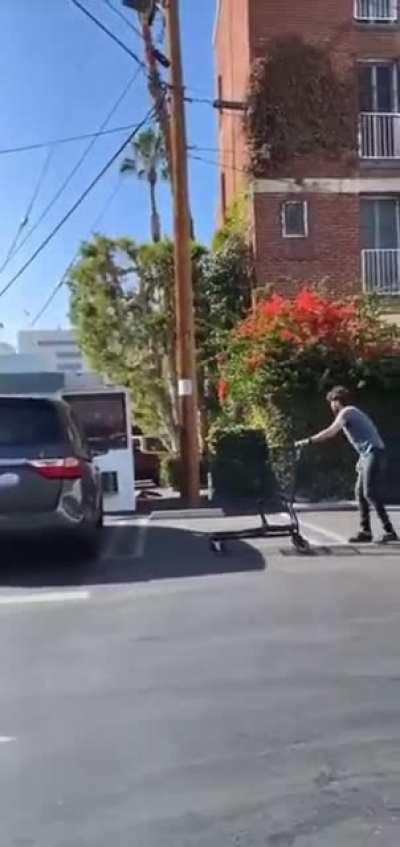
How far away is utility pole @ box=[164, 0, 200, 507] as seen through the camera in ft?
59.3

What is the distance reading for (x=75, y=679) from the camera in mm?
6949

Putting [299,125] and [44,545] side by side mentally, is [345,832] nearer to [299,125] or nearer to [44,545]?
[44,545]

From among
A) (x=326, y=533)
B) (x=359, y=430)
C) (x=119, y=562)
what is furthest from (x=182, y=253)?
(x=119, y=562)

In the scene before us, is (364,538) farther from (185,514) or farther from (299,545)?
(185,514)

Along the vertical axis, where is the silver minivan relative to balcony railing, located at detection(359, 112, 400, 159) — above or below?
below

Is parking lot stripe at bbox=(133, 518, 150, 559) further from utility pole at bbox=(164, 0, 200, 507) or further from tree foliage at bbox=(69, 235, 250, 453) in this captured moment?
tree foliage at bbox=(69, 235, 250, 453)

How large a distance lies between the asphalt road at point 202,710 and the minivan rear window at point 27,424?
1.31 meters

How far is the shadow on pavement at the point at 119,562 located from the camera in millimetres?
10961

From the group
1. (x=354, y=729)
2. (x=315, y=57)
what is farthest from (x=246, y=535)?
(x=315, y=57)

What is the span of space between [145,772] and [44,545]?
6978 mm

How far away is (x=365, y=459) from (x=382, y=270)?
13.8 m

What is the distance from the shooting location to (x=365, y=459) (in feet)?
40.3

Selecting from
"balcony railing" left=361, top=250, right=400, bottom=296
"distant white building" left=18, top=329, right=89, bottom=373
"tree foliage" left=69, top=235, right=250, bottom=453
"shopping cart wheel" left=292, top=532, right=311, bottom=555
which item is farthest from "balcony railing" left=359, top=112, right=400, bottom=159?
"distant white building" left=18, top=329, right=89, bottom=373

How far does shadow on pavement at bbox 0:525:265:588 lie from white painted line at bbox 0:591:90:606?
1.49 ft
